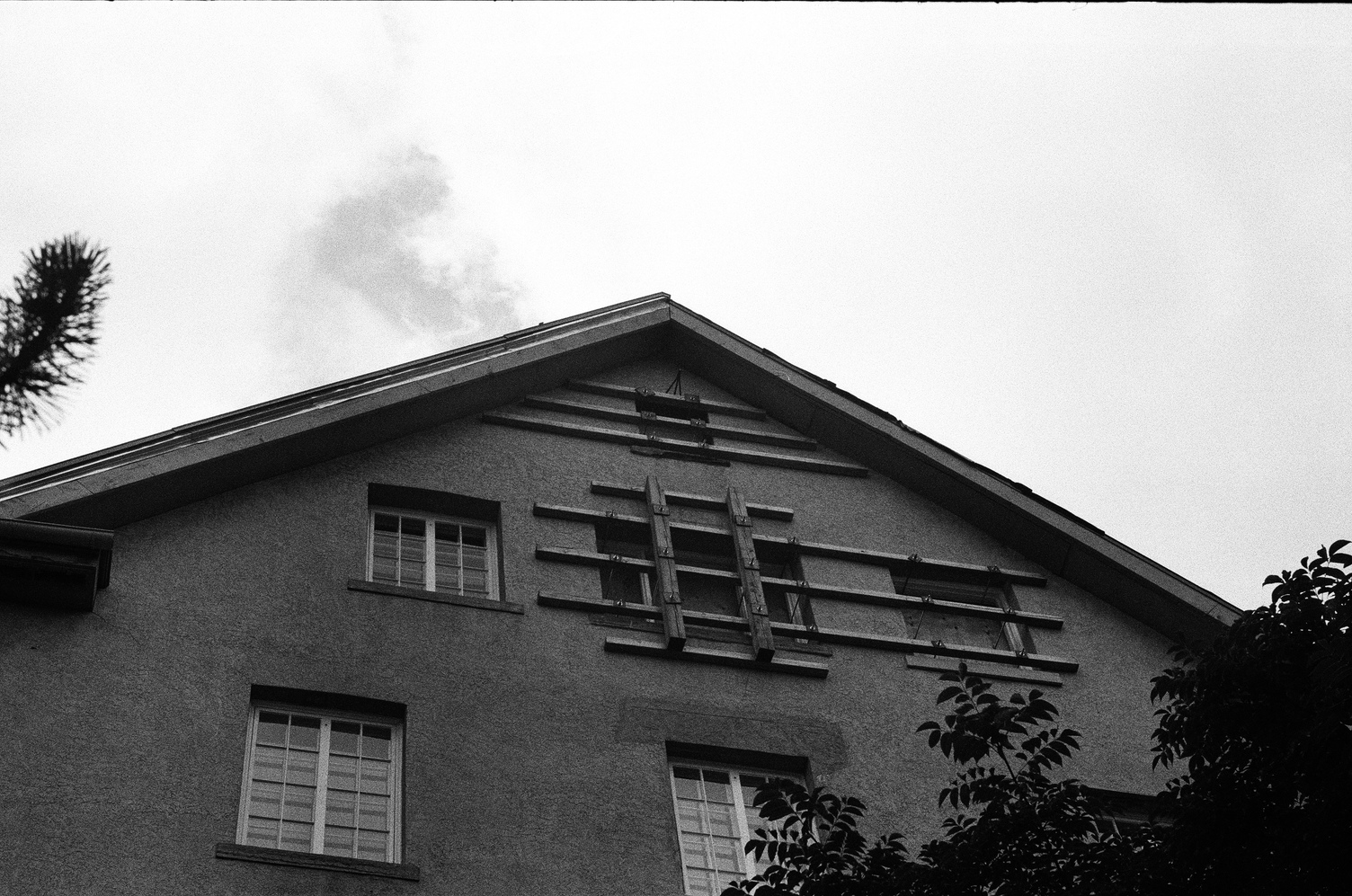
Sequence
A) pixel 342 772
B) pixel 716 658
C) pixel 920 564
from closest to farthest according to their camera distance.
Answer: pixel 342 772 < pixel 716 658 < pixel 920 564

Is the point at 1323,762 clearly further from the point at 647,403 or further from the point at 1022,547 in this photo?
the point at 647,403

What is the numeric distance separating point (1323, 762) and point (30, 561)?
11.7 m

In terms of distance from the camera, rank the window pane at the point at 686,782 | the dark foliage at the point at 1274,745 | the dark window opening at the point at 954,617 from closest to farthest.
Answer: the dark foliage at the point at 1274,745 → the window pane at the point at 686,782 → the dark window opening at the point at 954,617

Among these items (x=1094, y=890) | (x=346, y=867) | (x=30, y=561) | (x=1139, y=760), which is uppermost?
(x=30, y=561)

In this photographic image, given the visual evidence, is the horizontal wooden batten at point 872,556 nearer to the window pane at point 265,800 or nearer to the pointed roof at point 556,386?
the pointed roof at point 556,386

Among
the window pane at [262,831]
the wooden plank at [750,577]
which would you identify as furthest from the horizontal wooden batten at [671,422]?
the window pane at [262,831]

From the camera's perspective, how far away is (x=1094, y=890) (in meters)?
11.4

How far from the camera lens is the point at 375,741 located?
1569cm

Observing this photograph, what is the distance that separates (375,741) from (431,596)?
1.96m

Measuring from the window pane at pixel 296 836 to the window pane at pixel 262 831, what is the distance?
0.07 m

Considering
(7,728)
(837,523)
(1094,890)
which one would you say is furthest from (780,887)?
(837,523)

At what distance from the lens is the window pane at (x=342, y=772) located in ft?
49.5

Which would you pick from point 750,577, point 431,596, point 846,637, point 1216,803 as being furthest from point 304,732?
point 1216,803

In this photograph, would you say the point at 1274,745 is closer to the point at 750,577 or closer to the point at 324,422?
the point at 750,577
